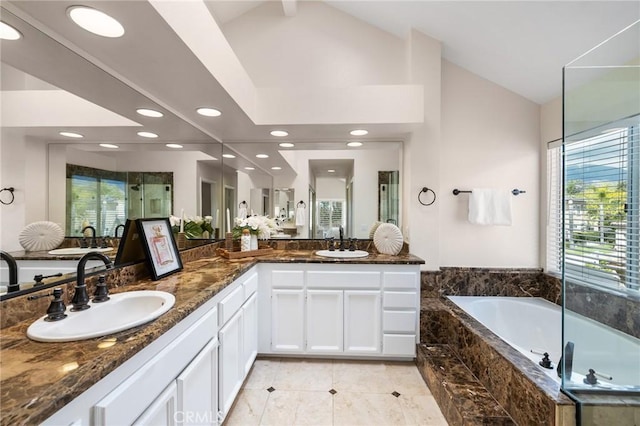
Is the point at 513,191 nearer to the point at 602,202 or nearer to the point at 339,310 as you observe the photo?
the point at 602,202

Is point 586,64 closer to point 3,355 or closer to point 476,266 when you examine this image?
point 476,266

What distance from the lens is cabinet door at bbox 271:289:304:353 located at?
96.1 inches

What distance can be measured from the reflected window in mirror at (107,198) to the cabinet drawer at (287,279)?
105 cm

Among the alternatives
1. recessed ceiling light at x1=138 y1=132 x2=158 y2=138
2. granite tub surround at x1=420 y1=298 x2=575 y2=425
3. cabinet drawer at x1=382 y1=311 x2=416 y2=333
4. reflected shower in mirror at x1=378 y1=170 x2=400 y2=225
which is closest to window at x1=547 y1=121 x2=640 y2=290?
granite tub surround at x1=420 y1=298 x2=575 y2=425

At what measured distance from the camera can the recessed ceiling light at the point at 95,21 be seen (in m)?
1.07

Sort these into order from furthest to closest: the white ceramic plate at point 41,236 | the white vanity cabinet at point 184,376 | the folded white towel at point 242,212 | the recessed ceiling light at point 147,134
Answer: the folded white towel at point 242,212 < the recessed ceiling light at point 147,134 < the white ceramic plate at point 41,236 < the white vanity cabinet at point 184,376

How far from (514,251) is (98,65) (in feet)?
12.5

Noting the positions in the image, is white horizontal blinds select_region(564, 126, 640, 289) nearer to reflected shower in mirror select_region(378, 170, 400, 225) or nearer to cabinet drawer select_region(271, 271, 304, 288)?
reflected shower in mirror select_region(378, 170, 400, 225)

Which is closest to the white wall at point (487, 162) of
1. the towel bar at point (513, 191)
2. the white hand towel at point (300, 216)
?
the towel bar at point (513, 191)

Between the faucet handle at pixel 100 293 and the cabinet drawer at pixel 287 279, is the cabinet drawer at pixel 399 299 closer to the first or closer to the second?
the cabinet drawer at pixel 287 279

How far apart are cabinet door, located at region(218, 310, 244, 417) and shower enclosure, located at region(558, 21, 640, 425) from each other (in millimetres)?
1939

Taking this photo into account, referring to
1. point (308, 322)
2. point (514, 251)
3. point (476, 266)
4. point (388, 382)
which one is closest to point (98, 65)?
point (308, 322)

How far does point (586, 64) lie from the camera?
1601 millimetres

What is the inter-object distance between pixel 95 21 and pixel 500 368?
2713 mm
